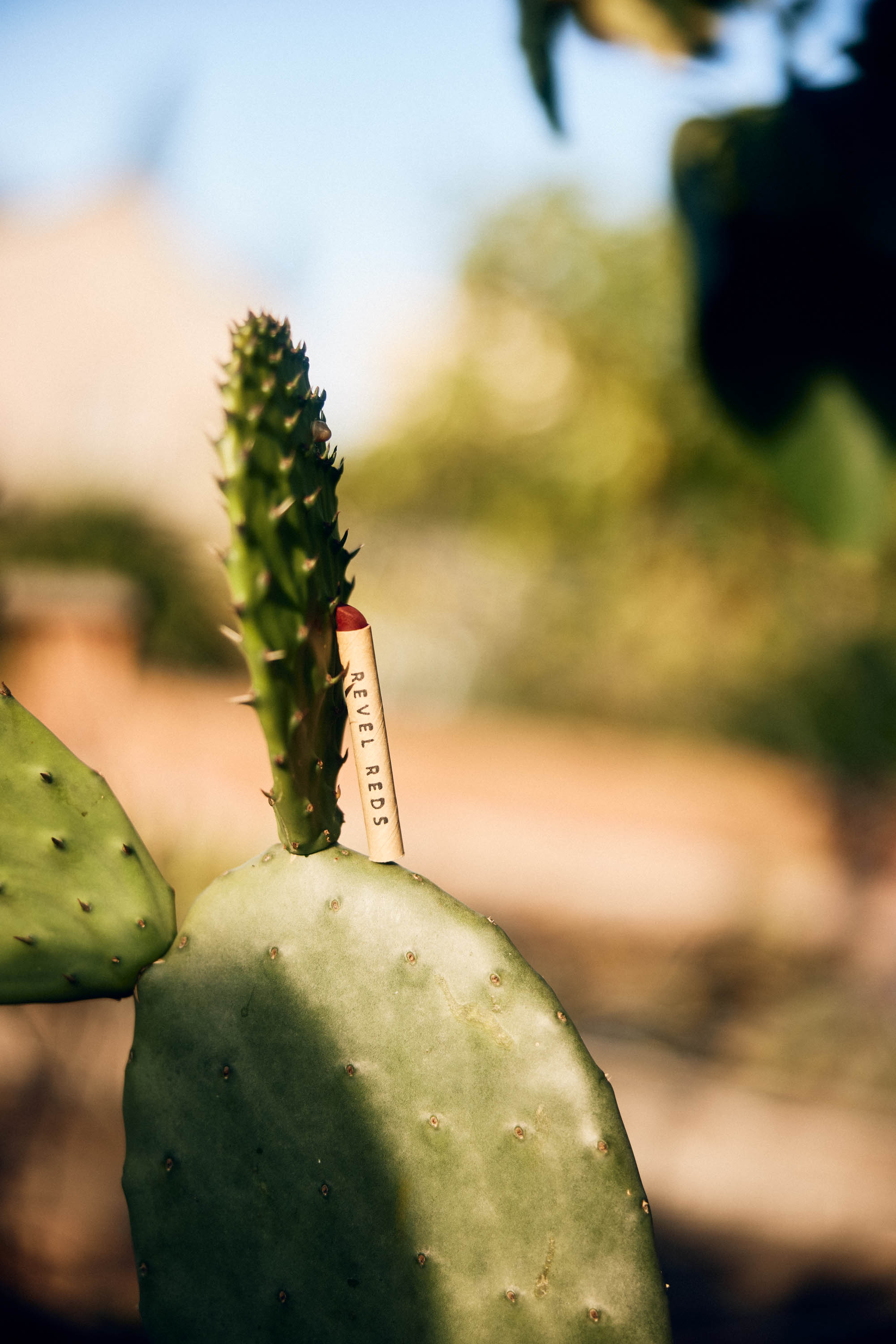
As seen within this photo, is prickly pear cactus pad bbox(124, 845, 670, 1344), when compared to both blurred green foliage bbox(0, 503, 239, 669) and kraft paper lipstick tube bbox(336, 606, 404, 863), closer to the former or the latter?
kraft paper lipstick tube bbox(336, 606, 404, 863)

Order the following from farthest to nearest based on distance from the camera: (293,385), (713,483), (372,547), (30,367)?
(30,367)
(372,547)
(713,483)
(293,385)

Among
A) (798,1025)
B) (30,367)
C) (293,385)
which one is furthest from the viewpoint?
(30,367)

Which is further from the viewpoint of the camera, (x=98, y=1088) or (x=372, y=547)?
(x=372, y=547)

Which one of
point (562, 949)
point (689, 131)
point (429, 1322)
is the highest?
point (689, 131)

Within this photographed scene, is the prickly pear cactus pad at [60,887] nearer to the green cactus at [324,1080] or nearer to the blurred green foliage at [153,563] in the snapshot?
the green cactus at [324,1080]

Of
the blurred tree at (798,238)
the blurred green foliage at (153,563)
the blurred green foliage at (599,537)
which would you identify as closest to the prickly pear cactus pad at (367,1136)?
the blurred tree at (798,238)

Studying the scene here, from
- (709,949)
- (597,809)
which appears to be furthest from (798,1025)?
(597,809)

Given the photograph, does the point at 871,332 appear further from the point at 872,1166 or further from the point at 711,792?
the point at 711,792

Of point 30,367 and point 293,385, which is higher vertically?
point 30,367
